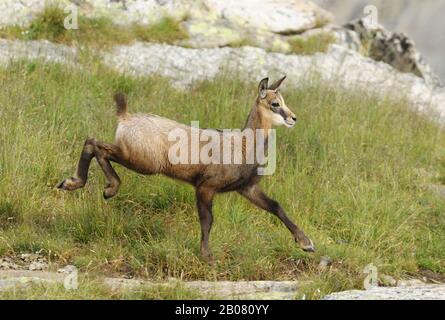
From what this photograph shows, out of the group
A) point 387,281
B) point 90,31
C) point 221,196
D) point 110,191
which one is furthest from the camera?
point 90,31

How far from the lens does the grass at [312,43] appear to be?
1234 centimetres

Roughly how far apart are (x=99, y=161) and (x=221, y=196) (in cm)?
160

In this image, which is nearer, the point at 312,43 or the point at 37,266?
the point at 37,266

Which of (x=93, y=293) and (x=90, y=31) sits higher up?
(x=90, y=31)

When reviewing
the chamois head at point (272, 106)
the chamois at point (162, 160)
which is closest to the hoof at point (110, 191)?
the chamois at point (162, 160)

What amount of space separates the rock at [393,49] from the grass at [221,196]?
2878 millimetres

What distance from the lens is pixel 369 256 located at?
7.18 metres

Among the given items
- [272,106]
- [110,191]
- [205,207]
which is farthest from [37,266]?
[272,106]

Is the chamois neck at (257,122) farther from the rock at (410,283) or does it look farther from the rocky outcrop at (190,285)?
the rock at (410,283)

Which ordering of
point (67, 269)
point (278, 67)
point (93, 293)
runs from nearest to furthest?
point (93, 293) → point (67, 269) → point (278, 67)

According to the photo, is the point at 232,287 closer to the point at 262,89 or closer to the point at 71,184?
the point at 71,184

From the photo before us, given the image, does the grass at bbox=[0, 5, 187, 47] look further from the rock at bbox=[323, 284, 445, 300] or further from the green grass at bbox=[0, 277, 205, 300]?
the rock at bbox=[323, 284, 445, 300]

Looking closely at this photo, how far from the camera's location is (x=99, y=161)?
654cm

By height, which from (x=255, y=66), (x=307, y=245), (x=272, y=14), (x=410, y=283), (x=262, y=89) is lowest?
(x=410, y=283)
